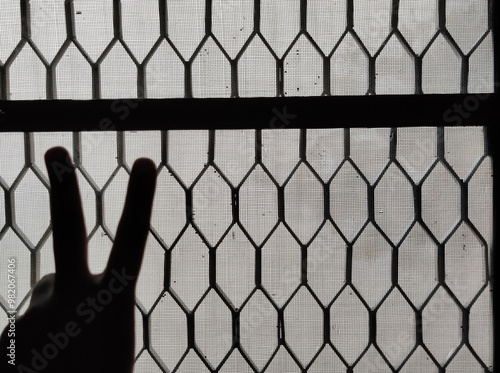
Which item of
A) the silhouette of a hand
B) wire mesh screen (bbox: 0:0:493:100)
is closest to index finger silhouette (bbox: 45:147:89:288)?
the silhouette of a hand

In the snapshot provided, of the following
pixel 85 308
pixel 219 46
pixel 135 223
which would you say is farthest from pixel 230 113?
pixel 85 308

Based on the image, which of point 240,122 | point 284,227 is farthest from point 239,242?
point 240,122

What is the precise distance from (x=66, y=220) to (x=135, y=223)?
103 mm

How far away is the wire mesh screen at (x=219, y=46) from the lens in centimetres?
86

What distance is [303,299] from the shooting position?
896 millimetres

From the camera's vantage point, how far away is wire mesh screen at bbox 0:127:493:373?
0.87 metres

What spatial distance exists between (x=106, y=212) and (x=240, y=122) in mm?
266

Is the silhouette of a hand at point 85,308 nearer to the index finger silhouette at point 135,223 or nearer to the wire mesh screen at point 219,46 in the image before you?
the index finger silhouette at point 135,223

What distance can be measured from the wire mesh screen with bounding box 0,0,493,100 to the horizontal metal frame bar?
0.03 meters

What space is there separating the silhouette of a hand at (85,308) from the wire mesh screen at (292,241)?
0.03 meters

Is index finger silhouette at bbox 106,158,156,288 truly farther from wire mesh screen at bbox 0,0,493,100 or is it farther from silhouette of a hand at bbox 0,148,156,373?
wire mesh screen at bbox 0,0,493,100

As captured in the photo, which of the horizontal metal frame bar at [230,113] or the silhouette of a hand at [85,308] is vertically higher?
the horizontal metal frame bar at [230,113]

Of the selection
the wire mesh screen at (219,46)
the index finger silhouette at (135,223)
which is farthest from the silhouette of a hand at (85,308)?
the wire mesh screen at (219,46)

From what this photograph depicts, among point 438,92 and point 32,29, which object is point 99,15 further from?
point 438,92
